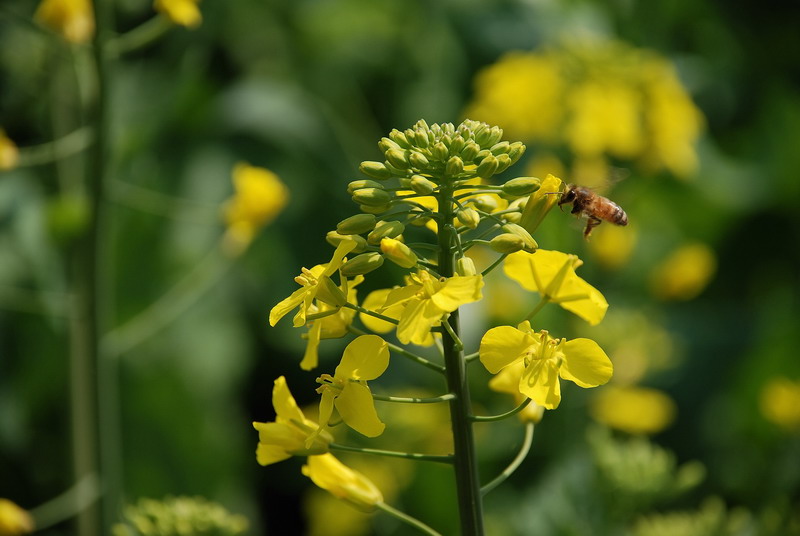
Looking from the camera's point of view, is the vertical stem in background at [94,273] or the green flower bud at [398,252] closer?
the green flower bud at [398,252]

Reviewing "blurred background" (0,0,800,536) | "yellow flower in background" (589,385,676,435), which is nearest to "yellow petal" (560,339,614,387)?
"blurred background" (0,0,800,536)

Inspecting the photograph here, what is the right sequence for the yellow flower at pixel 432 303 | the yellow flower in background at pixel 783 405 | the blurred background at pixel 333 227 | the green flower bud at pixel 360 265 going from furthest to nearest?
the yellow flower in background at pixel 783 405
the blurred background at pixel 333 227
the green flower bud at pixel 360 265
the yellow flower at pixel 432 303

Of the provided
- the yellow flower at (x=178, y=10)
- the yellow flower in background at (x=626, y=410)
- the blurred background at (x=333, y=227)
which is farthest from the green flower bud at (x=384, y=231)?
the yellow flower in background at (x=626, y=410)

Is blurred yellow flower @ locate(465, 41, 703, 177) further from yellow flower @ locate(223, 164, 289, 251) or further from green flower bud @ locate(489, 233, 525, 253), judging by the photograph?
green flower bud @ locate(489, 233, 525, 253)

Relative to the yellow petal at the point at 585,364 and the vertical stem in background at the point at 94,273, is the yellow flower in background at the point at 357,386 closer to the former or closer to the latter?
the yellow petal at the point at 585,364

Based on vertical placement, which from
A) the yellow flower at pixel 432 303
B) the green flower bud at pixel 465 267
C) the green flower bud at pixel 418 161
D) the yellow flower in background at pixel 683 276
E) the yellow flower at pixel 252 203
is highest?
the yellow flower at pixel 252 203

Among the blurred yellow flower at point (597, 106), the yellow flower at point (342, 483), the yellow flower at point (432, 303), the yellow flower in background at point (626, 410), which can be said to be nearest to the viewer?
the yellow flower at point (432, 303)

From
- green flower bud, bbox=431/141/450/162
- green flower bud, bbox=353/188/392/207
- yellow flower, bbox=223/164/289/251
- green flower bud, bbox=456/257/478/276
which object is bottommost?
green flower bud, bbox=456/257/478/276
